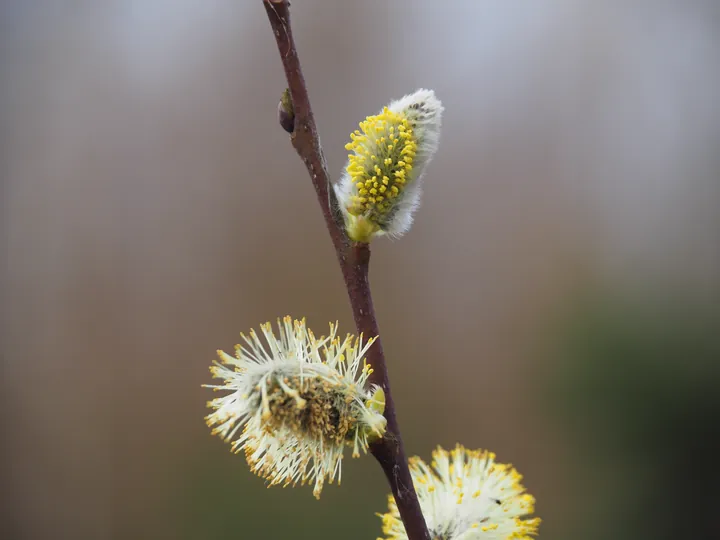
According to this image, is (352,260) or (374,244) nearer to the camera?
(352,260)

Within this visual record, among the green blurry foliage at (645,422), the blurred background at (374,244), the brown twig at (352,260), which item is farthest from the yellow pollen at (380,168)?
the green blurry foliage at (645,422)

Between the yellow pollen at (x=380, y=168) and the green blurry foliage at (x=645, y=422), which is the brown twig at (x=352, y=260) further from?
the green blurry foliage at (x=645, y=422)

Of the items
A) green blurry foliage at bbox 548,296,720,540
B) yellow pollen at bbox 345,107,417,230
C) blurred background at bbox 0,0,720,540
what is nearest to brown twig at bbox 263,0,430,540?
yellow pollen at bbox 345,107,417,230

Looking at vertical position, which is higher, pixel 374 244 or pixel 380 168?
pixel 374 244

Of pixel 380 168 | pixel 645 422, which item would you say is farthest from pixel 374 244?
pixel 380 168

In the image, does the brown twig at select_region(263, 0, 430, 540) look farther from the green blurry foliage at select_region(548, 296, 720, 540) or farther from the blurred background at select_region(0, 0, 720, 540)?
the green blurry foliage at select_region(548, 296, 720, 540)

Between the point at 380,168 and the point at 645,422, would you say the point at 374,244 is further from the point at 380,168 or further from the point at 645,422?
the point at 380,168
